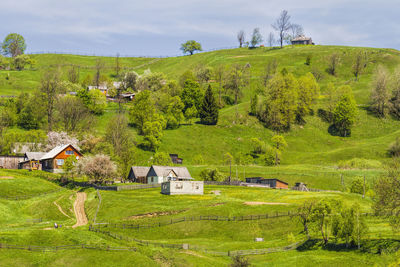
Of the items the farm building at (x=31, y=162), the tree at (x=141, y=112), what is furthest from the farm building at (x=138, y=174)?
the tree at (x=141, y=112)

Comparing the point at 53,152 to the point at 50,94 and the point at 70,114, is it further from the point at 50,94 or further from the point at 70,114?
the point at 50,94

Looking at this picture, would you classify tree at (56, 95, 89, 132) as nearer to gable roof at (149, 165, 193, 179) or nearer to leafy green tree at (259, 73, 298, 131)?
gable roof at (149, 165, 193, 179)

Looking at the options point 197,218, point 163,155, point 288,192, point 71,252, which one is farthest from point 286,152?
point 71,252

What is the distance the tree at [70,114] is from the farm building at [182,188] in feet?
226

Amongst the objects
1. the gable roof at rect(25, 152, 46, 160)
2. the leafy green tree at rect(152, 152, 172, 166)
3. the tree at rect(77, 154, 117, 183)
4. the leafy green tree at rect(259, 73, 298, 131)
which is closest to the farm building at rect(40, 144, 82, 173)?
the gable roof at rect(25, 152, 46, 160)

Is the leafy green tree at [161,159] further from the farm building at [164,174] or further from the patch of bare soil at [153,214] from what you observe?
the patch of bare soil at [153,214]

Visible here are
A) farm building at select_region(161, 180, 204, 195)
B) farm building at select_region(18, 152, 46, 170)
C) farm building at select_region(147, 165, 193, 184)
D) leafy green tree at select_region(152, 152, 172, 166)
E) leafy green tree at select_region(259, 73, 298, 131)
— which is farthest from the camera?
leafy green tree at select_region(259, 73, 298, 131)

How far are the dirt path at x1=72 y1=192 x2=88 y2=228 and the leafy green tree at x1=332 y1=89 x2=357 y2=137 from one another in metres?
117

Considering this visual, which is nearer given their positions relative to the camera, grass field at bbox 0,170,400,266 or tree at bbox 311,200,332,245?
grass field at bbox 0,170,400,266

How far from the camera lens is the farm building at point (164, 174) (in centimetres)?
12625

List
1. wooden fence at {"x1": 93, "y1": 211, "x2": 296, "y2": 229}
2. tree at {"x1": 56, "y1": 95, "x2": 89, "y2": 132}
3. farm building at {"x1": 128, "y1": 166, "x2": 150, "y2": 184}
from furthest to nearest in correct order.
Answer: tree at {"x1": 56, "y1": 95, "x2": 89, "y2": 132}
farm building at {"x1": 128, "y1": 166, "x2": 150, "y2": 184}
wooden fence at {"x1": 93, "y1": 211, "x2": 296, "y2": 229}

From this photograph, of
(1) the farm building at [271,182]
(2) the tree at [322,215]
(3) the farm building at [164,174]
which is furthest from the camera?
(3) the farm building at [164,174]

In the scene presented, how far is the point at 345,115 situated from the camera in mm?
190625

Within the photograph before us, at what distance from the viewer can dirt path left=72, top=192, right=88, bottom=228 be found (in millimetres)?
85375
